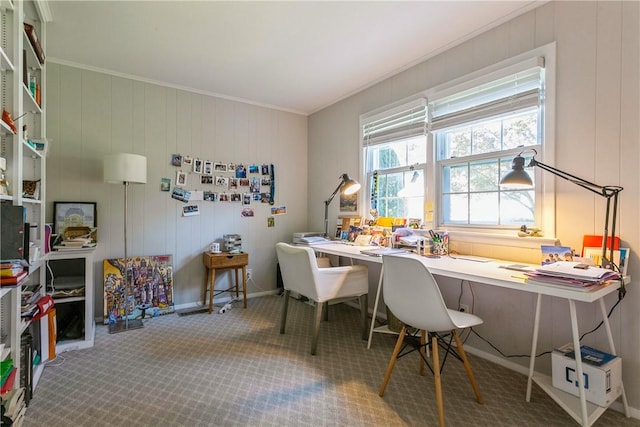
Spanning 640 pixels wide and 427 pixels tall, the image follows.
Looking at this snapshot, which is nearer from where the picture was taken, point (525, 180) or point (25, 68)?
point (525, 180)

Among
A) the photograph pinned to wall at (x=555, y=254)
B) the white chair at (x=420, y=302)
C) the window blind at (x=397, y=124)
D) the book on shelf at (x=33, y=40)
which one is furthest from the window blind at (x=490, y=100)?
the book on shelf at (x=33, y=40)

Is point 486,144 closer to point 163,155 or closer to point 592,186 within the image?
point 592,186

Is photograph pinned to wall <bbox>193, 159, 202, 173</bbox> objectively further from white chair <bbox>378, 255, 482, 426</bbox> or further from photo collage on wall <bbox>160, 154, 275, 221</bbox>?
white chair <bbox>378, 255, 482, 426</bbox>

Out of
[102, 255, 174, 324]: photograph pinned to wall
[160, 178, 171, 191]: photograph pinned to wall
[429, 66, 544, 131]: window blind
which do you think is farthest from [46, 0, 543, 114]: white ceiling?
[102, 255, 174, 324]: photograph pinned to wall

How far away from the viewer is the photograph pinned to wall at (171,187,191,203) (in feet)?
11.3

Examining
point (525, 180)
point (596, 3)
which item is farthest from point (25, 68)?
point (596, 3)

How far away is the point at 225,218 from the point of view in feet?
12.3

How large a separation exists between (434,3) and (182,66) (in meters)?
2.25

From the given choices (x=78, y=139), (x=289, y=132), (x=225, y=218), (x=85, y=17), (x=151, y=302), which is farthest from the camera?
(x=289, y=132)

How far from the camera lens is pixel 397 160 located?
3186mm

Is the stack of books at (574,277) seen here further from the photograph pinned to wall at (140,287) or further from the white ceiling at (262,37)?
the photograph pinned to wall at (140,287)

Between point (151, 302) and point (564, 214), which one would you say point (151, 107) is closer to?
point (151, 302)

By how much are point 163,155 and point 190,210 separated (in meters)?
0.65

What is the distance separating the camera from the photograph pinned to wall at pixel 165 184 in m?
3.37
